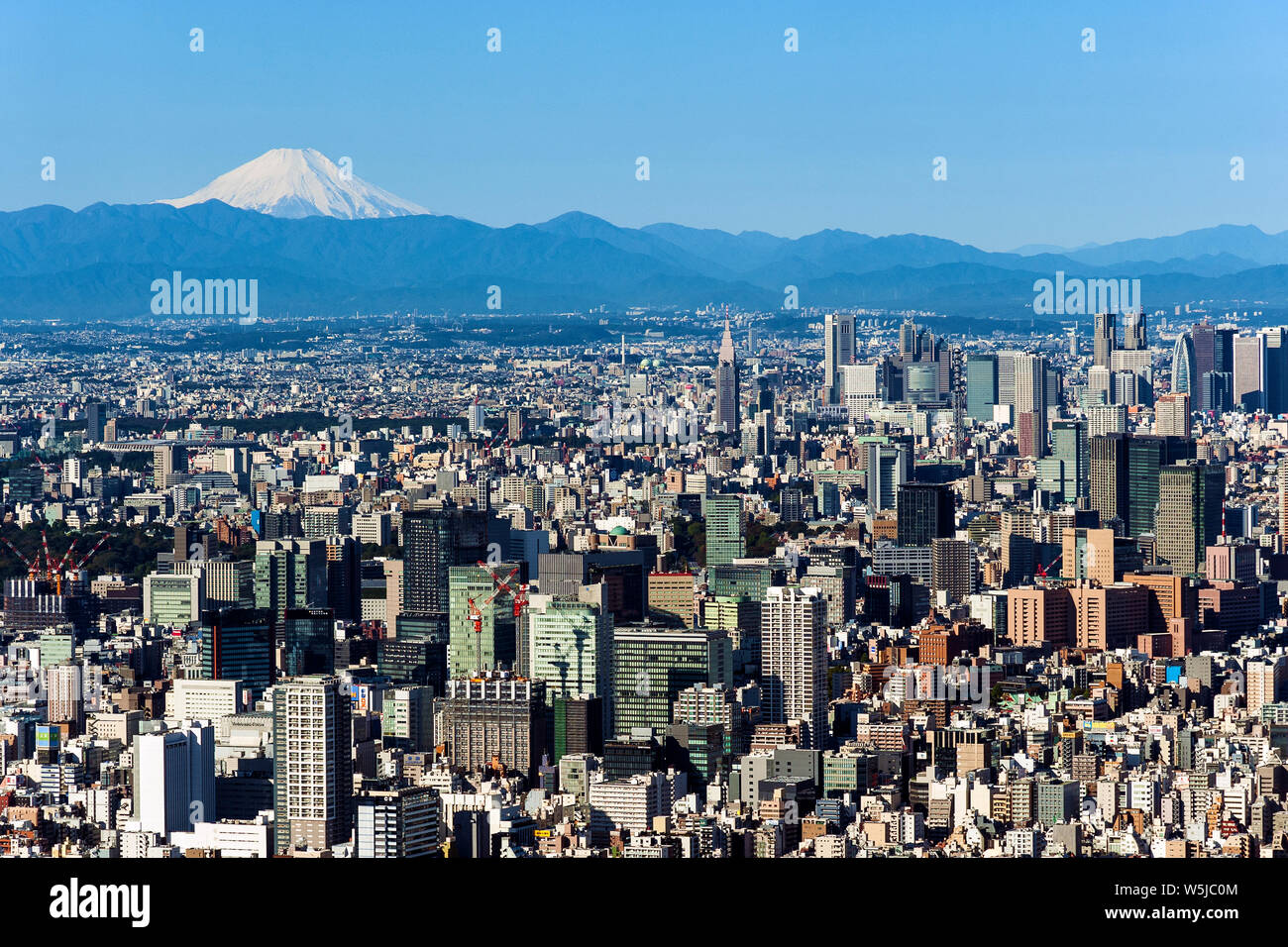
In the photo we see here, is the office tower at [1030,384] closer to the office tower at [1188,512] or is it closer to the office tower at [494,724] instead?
the office tower at [1188,512]

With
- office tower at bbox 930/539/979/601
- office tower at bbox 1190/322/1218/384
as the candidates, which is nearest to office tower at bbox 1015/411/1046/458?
office tower at bbox 1190/322/1218/384

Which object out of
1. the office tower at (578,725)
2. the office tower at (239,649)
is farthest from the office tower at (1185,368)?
the office tower at (578,725)

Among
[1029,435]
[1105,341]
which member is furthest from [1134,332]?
[1029,435]

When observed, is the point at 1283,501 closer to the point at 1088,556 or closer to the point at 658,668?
the point at 1088,556

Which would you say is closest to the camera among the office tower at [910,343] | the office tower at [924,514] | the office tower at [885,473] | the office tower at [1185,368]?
the office tower at [924,514]

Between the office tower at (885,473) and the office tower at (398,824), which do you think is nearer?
the office tower at (398,824)
